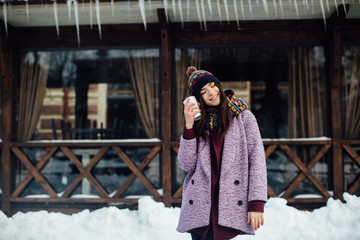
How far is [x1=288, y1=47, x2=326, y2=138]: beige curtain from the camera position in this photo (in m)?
5.55

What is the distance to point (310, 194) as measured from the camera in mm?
5371

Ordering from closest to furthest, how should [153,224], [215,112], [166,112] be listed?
[215,112] < [153,224] < [166,112]

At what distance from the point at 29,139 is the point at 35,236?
2.20m

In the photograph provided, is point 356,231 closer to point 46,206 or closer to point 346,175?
point 346,175

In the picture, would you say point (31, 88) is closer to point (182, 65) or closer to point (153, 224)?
point (182, 65)

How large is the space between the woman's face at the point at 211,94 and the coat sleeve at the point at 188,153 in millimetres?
289

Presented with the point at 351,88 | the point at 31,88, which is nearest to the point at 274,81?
the point at 351,88

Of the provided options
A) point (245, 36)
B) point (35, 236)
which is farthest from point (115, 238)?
point (245, 36)

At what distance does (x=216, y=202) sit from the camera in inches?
78.2

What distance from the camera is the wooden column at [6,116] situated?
17.8 ft

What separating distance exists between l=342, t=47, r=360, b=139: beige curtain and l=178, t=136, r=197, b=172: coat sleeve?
4504mm

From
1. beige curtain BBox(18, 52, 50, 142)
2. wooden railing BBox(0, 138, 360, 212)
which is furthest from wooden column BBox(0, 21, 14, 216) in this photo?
beige curtain BBox(18, 52, 50, 142)

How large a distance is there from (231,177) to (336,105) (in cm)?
418

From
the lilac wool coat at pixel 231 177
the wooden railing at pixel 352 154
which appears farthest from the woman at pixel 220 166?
the wooden railing at pixel 352 154
